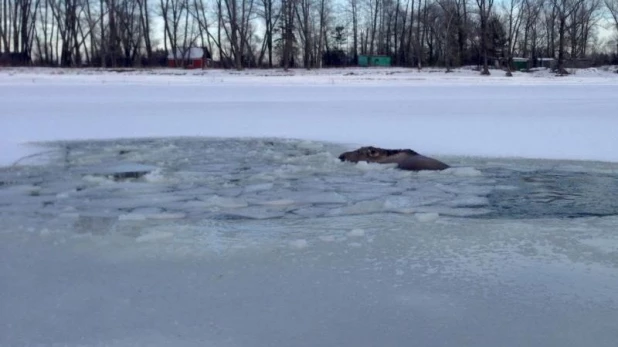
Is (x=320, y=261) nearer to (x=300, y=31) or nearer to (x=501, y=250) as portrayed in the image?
(x=501, y=250)

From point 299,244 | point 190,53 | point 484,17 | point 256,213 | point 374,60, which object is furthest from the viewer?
point 374,60

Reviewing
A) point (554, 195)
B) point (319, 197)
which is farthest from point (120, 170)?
point (554, 195)

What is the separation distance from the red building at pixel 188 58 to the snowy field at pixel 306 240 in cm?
4152

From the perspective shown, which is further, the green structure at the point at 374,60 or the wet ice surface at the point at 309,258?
the green structure at the point at 374,60

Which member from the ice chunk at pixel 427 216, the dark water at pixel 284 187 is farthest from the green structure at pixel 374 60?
the ice chunk at pixel 427 216

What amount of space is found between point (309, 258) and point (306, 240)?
494mm

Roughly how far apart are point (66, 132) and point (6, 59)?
122 feet

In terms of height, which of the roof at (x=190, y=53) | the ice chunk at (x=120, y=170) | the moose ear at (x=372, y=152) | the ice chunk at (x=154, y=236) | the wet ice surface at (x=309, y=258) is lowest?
the wet ice surface at (x=309, y=258)

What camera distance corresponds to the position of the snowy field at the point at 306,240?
12.2 ft

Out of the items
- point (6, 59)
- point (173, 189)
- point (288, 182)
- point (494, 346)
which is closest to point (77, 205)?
point (173, 189)

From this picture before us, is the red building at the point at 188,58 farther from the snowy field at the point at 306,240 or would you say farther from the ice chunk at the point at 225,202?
the ice chunk at the point at 225,202

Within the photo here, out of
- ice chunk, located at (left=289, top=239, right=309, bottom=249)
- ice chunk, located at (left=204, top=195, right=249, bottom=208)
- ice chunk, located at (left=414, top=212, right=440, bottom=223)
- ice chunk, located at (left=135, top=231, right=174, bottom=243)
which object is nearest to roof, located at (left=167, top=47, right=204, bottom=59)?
ice chunk, located at (left=204, top=195, right=249, bottom=208)

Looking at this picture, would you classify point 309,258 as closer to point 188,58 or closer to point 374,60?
point 188,58

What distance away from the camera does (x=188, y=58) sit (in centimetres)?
5416
